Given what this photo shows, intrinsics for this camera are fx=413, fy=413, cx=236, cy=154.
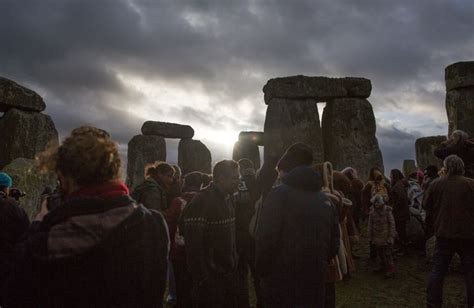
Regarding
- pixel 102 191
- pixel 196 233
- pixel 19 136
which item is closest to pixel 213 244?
pixel 196 233

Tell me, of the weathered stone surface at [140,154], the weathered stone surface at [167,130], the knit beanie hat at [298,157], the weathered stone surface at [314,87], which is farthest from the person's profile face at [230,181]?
the weathered stone surface at [167,130]

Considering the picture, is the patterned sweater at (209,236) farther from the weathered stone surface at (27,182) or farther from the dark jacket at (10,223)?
the weathered stone surface at (27,182)

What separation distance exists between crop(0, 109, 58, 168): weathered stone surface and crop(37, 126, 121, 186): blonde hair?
25.8ft

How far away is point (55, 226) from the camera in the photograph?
1.33m

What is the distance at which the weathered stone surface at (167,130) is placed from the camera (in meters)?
15.9

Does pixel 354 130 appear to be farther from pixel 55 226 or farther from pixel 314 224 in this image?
pixel 55 226

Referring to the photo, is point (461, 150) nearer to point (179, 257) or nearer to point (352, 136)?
point (179, 257)

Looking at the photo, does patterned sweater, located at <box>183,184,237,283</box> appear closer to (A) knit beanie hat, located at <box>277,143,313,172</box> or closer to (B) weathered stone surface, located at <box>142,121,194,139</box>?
(A) knit beanie hat, located at <box>277,143,313,172</box>

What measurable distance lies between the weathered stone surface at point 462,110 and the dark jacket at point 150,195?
23.6 ft

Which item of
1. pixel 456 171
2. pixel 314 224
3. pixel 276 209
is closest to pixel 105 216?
pixel 276 209

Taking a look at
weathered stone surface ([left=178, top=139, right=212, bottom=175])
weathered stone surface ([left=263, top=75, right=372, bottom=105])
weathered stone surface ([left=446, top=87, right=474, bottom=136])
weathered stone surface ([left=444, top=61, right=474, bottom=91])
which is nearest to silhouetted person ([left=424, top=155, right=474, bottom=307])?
weathered stone surface ([left=446, top=87, right=474, bottom=136])

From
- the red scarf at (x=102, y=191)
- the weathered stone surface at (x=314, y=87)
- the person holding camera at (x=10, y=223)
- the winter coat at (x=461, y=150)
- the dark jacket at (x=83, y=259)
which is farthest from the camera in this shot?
the weathered stone surface at (x=314, y=87)

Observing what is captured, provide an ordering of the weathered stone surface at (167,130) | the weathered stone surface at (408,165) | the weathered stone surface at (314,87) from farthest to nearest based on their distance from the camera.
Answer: the weathered stone surface at (408,165)
the weathered stone surface at (167,130)
the weathered stone surface at (314,87)

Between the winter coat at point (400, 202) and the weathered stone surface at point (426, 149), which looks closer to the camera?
the winter coat at point (400, 202)
